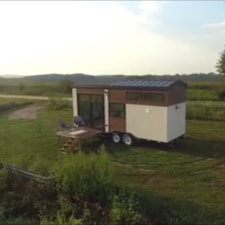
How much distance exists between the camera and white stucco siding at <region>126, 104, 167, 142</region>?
42.9 ft

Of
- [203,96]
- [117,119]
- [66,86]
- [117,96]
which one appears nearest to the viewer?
[117,96]

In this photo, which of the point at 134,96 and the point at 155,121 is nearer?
the point at 155,121

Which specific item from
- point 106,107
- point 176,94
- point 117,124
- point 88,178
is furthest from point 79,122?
point 88,178

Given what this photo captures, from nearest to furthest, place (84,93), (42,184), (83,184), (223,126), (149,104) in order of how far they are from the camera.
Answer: (83,184) → (42,184) → (149,104) → (84,93) → (223,126)

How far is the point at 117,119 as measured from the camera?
47.3ft

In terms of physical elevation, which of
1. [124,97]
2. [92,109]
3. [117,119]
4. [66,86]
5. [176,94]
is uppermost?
[176,94]

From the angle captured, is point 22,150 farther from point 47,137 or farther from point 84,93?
point 84,93

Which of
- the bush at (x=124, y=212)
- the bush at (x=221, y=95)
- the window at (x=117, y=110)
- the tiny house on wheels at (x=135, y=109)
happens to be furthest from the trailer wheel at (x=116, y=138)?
the bush at (x=221, y=95)

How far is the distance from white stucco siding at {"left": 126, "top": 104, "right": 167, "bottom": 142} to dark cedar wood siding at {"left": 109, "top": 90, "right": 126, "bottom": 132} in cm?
25

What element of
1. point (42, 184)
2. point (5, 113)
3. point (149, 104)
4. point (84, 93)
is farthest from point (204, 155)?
point (5, 113)

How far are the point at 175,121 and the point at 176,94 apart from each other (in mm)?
1056

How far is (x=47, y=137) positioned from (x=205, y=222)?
34.6 ft

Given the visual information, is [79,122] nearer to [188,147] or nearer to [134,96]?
[134,96]

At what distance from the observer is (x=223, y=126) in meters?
18.3
